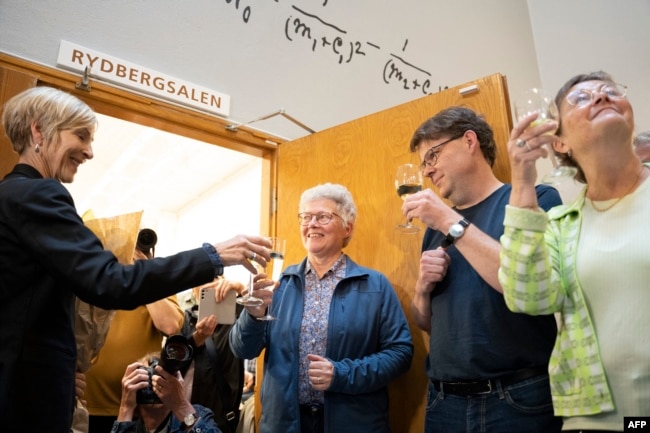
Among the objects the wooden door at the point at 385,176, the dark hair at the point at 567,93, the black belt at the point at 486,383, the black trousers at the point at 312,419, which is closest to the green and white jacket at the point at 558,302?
the black belt at the point at 486,383

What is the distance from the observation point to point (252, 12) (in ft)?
7.79

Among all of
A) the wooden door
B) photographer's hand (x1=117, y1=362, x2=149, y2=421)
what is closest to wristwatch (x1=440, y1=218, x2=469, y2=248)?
the wooden door

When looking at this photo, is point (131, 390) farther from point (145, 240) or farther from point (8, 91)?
point (8, 91)

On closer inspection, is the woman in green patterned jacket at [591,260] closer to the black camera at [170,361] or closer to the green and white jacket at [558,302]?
the green and white jacket at [558,302]

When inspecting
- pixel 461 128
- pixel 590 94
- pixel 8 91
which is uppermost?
pixel 8 91

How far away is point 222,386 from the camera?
1.99 metres

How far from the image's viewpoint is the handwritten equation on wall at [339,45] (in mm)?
2527

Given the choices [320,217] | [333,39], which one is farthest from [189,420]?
[333,39]

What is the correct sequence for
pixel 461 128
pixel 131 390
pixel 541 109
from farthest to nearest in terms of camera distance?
1. pixel 131 390
2. pixel 461 128
3. pixel 541 109

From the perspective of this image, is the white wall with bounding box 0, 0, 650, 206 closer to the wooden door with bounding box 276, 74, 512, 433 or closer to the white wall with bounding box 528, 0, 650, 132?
the white wall with bounding box 528, 0, 650, 132

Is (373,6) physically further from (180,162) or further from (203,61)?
(180,162)

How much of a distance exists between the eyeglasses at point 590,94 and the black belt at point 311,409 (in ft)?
3.62

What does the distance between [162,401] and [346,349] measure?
618 millimetres

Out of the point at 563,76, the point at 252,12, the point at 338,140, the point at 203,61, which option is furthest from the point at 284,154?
the point at 563,76
